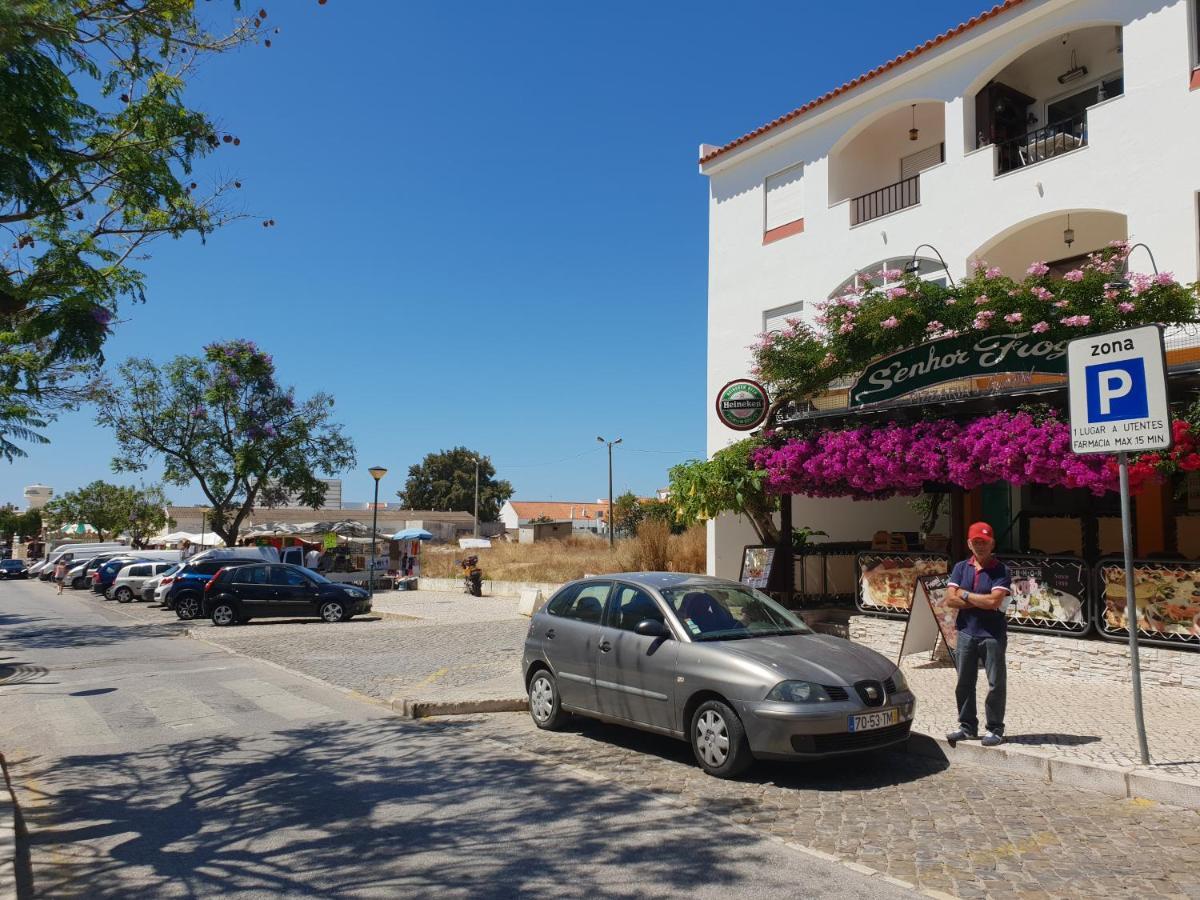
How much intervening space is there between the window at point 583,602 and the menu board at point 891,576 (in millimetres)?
5582

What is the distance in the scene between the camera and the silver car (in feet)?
21.4

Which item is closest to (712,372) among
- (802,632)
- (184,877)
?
(802,632)

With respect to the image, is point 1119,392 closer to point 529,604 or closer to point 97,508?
point 529,604

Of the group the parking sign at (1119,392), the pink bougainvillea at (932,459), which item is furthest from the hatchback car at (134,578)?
the parking sign at (1119,392)

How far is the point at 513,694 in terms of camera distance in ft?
33.1

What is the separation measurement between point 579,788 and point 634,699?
1064mm

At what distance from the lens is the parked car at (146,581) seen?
1182 inches

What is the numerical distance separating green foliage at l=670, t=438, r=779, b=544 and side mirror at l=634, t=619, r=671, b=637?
685cm

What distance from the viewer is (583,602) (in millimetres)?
8531

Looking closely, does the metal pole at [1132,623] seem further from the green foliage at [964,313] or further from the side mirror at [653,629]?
the green foliage at [964,313]

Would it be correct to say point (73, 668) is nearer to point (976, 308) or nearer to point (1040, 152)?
point (976, 308)

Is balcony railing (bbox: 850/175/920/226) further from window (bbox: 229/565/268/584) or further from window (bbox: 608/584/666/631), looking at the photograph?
window (bbox: 229/565/268/584)

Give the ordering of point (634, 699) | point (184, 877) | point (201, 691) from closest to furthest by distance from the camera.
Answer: point (184, 877)
point (634, 699)
point (201, 691)

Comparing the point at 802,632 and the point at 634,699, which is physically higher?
the point at 802,632
